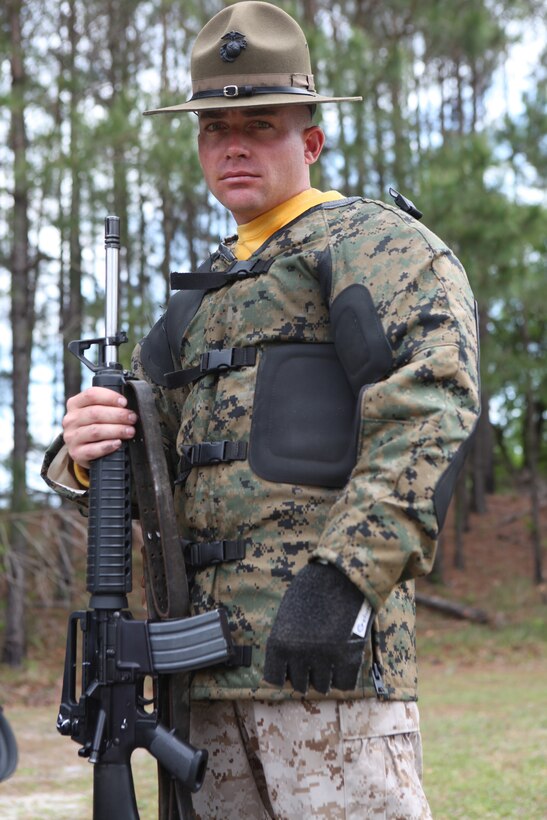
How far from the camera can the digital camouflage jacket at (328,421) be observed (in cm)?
206

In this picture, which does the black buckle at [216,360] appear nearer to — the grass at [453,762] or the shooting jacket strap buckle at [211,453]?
the shooting jacket strap buckle at [211,453]

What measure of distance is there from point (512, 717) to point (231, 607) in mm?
7166

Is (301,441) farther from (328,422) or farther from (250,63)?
(250,63)

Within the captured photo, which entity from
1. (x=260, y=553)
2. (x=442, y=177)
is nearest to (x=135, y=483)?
(x=260, y=553)

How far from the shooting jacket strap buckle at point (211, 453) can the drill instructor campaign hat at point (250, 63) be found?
2.64ft

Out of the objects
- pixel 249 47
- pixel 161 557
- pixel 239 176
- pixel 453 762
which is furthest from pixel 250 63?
pixel 453 762

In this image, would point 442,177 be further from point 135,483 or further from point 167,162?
point 135,483

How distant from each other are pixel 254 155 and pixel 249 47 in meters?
0.27

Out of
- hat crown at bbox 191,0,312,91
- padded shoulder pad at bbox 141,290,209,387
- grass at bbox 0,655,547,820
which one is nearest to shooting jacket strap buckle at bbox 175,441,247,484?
padded shoulder pad at bbox 141,290,209,387

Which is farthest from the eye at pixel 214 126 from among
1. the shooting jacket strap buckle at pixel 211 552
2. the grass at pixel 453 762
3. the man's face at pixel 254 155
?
the grass at pixel 453 762

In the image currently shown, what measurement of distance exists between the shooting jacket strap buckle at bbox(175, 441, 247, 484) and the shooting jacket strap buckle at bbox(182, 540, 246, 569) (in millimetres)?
186

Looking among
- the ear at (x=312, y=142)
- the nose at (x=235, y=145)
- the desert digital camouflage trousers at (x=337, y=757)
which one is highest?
the ear at (x=312, y=142)

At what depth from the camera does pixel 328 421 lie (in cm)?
234

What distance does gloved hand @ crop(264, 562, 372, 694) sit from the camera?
202 centimetres
